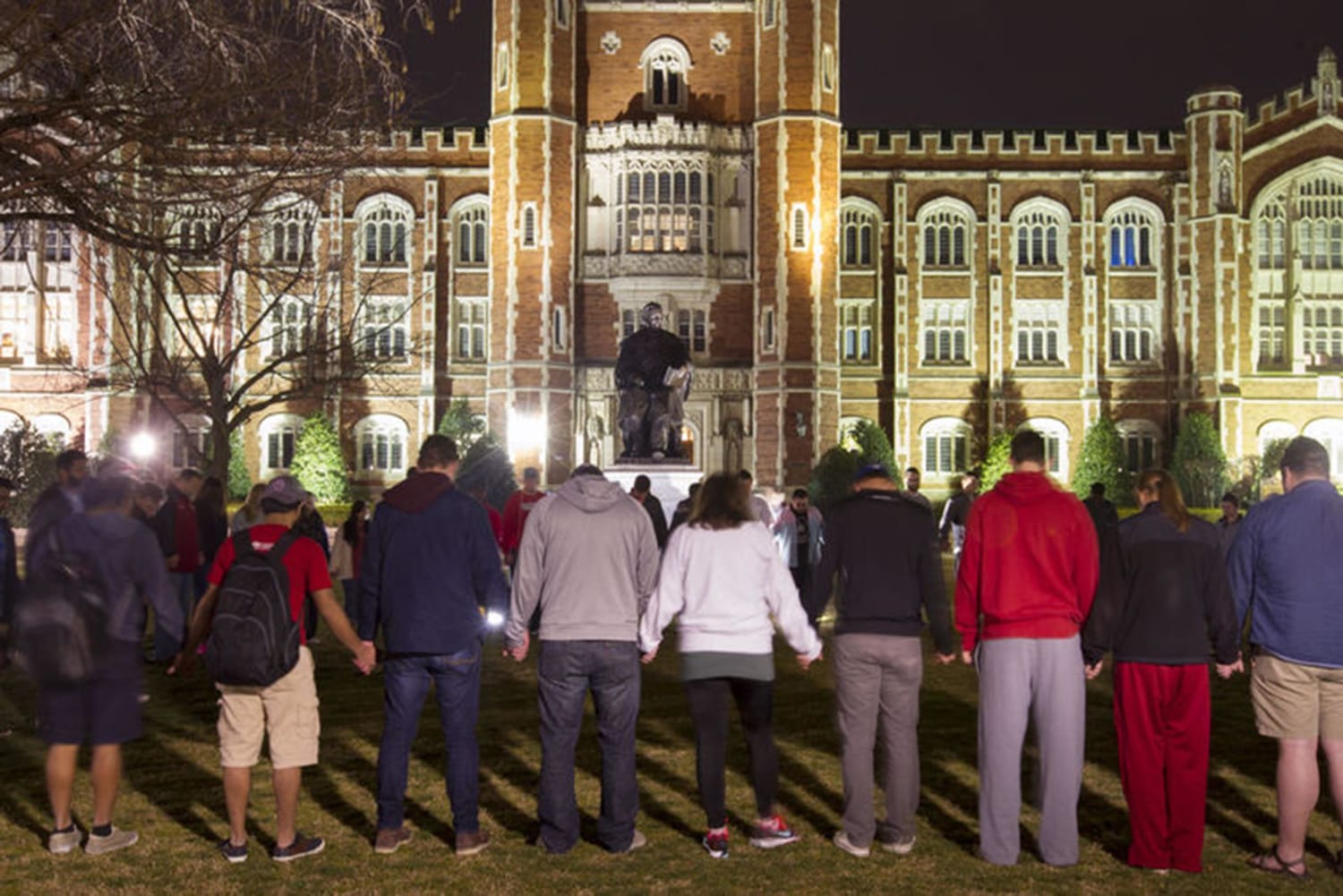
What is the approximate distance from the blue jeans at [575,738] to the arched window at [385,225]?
1399 inches

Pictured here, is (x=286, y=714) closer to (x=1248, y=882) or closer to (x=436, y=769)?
(x=436, y=769)

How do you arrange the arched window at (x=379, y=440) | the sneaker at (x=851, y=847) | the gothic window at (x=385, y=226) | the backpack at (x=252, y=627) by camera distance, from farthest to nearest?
the gothic window at (x=385, y=226) < the arched window at (x=379, y=440) < the sneaker at (x=851, y=847) < the backpack at (x=252, y=627)

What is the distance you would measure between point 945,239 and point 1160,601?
36.4 meters

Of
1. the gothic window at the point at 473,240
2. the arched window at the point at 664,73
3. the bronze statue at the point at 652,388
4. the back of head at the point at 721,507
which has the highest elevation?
the arched window at the point at 664,73

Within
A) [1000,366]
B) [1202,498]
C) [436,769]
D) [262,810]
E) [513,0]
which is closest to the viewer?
[262,810]

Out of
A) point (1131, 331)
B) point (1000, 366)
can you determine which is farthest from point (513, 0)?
point (1131, 331)

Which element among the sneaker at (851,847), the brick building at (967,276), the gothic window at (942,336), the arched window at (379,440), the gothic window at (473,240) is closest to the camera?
the sneaker at (851,847)

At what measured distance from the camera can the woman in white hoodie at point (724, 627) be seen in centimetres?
630

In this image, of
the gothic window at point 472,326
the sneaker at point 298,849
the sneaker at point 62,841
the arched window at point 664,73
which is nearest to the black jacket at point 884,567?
the sneaker at point 298,849

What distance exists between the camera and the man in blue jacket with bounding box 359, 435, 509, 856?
6223 mm

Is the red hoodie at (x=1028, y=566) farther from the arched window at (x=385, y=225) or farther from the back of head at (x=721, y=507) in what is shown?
the arched window at (x=385, y=225)

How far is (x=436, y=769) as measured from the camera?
8.06 m

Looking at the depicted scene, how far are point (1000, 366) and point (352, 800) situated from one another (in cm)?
3561

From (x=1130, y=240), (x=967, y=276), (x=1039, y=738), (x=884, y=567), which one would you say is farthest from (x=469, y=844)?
(x=1130, y=240)
